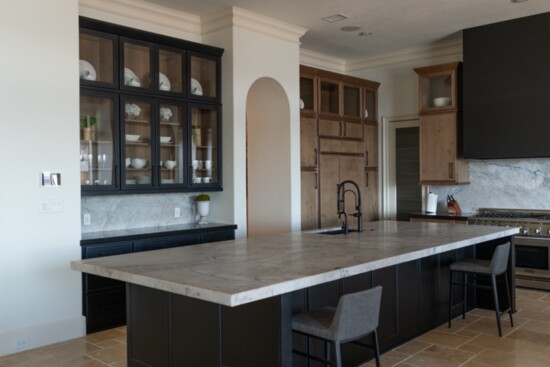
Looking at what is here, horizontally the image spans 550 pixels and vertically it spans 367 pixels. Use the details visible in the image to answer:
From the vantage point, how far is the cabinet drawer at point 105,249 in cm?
440

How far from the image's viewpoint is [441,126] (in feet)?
21.8

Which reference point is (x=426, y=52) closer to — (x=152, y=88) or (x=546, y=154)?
(x=546, y=154)

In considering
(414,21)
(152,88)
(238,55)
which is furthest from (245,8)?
(414,21)

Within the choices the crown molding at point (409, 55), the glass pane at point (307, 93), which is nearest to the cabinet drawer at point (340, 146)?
the glass pane at point (307, 93)

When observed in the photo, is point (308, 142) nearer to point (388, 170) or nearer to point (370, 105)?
point (370, 105)

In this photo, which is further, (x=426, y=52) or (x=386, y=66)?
(x=386, y=66)

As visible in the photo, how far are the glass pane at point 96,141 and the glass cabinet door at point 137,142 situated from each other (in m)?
0.12

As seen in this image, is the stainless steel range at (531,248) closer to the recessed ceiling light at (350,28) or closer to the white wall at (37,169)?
the recessed ceiling light at (350,28)

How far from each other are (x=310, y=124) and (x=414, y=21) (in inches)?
66.6

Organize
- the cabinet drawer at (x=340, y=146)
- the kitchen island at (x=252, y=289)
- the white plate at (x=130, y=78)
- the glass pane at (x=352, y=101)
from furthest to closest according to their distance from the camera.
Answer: the glass pane at (x=352, y=101)
the cabinet drawer at (x=340, y=146)
the white plate at (x=130, y=78)
the kitchen island at (x=252, y=289)

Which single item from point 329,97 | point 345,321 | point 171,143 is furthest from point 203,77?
point 345,321

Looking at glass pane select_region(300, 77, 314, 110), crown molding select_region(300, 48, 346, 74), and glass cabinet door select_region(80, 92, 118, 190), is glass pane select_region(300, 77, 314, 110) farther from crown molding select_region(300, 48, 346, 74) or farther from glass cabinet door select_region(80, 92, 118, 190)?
glass cabinet door select_region(80, 92, 118, 190)

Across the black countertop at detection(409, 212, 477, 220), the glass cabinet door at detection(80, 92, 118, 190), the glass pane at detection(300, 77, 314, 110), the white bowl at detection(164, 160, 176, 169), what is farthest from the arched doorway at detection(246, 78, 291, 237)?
the glass cabinet door at detection(80, 92, 118, 190)

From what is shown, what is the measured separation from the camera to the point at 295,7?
5414 mm
